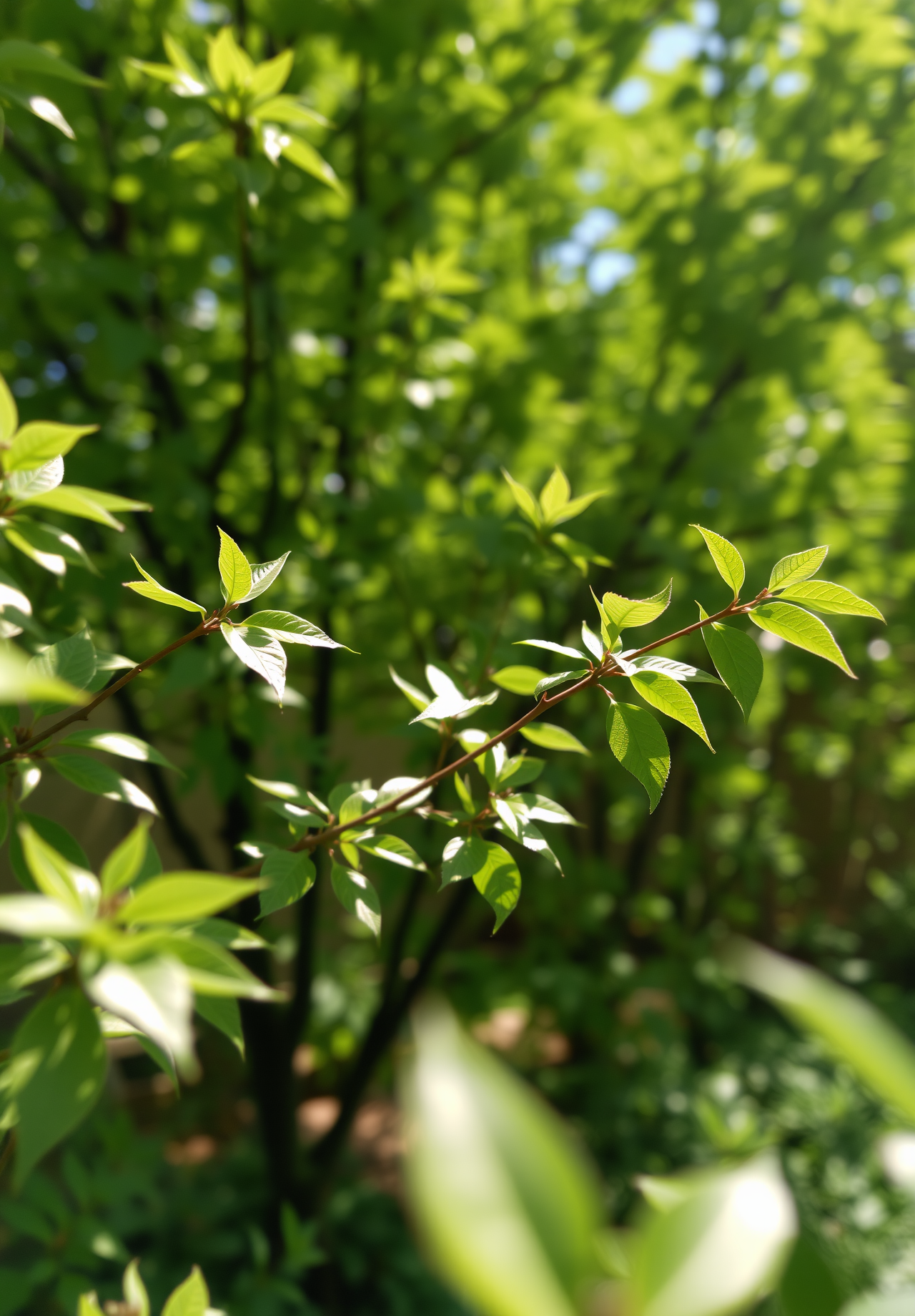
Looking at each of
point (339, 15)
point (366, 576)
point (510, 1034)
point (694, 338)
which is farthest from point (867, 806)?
point (339, 15)

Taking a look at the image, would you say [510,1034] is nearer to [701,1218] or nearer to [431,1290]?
[431,1290]

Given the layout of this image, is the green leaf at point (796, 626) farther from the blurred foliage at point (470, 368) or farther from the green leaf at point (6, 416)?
the green leaf at point (6, 416)

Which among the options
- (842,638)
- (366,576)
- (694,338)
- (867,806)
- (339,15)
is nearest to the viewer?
(339,15)

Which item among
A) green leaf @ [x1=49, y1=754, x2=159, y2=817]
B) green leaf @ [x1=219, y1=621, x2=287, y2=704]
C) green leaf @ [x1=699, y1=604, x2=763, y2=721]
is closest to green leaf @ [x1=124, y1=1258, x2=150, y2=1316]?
green leaf @ [x1=49, y1=754, x2=159, y2=817]

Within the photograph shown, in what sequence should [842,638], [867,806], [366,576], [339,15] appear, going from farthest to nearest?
[867,806] < [842,638] < [366,576] < [339,15]

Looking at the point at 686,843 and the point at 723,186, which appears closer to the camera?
the point at 723,186

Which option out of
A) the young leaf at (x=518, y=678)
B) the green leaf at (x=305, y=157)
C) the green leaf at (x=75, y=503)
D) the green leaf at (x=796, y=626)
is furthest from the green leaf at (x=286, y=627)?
the green leaf at (x=305, y=157)

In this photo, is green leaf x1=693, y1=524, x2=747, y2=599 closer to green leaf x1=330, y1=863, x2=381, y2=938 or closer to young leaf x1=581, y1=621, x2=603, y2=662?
young leaf x1=581, y1=621, x2=603, y2=662
